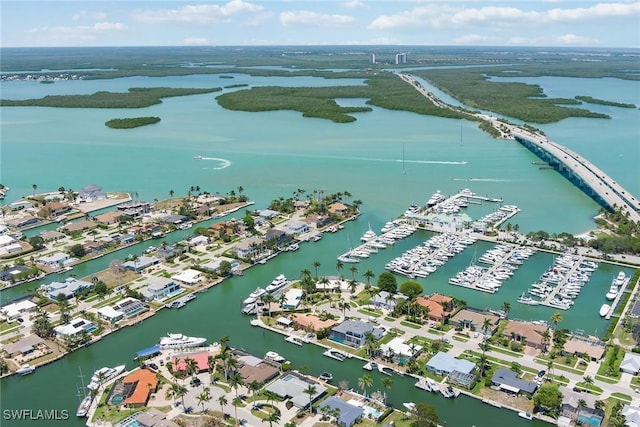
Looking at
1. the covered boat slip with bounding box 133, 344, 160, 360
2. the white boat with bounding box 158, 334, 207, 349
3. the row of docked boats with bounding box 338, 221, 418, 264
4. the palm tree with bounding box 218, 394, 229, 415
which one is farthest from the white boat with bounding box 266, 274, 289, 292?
the palm tree with bounding box 218, 394, 229, 415

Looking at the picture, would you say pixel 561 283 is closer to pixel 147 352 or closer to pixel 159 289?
pixel 147 352

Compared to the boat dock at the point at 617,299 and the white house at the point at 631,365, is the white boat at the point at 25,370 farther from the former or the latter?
the boat dock at the point at 617,299

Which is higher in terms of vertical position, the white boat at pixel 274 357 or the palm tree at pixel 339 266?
the palm tree at pixel 339 266

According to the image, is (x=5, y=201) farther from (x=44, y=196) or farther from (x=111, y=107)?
(x=111, y=107)

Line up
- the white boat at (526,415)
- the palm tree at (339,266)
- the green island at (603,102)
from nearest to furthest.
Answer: the white boat at (526,415), the palm tree at (339,266), the green island at (603,102)

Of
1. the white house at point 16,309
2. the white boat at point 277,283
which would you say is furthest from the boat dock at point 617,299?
the white house at point 16,309
